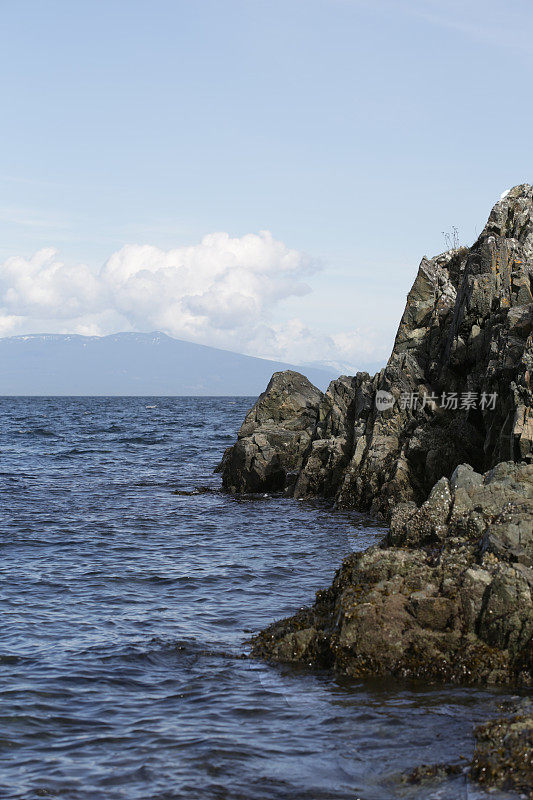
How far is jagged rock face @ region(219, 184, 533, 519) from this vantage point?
79.3 ft

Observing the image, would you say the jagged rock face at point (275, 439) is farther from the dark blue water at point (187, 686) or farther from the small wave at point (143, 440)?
the small wave at point (143, 440)

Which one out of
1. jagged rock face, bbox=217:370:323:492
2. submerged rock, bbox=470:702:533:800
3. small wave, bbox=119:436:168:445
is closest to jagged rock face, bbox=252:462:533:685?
submerged rock, bbox=470:702:533:800

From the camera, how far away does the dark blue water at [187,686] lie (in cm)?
927

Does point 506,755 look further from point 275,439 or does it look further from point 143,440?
point 143,440

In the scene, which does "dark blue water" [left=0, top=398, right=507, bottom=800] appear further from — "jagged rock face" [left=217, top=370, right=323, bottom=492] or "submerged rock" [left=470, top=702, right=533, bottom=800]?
"jagged rock face" [left=217, top=370, right=323, bottom=492]

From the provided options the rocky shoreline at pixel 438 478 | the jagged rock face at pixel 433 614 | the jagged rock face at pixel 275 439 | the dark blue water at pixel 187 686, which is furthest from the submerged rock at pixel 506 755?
the jagged rock face at pixel 275 439

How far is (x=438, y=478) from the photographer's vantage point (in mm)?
26391

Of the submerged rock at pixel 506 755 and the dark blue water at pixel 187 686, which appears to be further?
the dark blue water at pixel 187 686

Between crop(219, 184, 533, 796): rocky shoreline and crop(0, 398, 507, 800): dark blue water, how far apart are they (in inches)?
28.4

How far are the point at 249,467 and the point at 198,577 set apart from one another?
14.9 metres

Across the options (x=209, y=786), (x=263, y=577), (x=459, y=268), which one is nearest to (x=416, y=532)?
(x=263, y=577)

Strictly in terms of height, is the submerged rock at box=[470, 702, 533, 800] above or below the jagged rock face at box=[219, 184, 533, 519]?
below

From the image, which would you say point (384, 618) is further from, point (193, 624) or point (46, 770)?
point (46, 770)

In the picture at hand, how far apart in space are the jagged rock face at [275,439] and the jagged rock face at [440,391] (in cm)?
21
